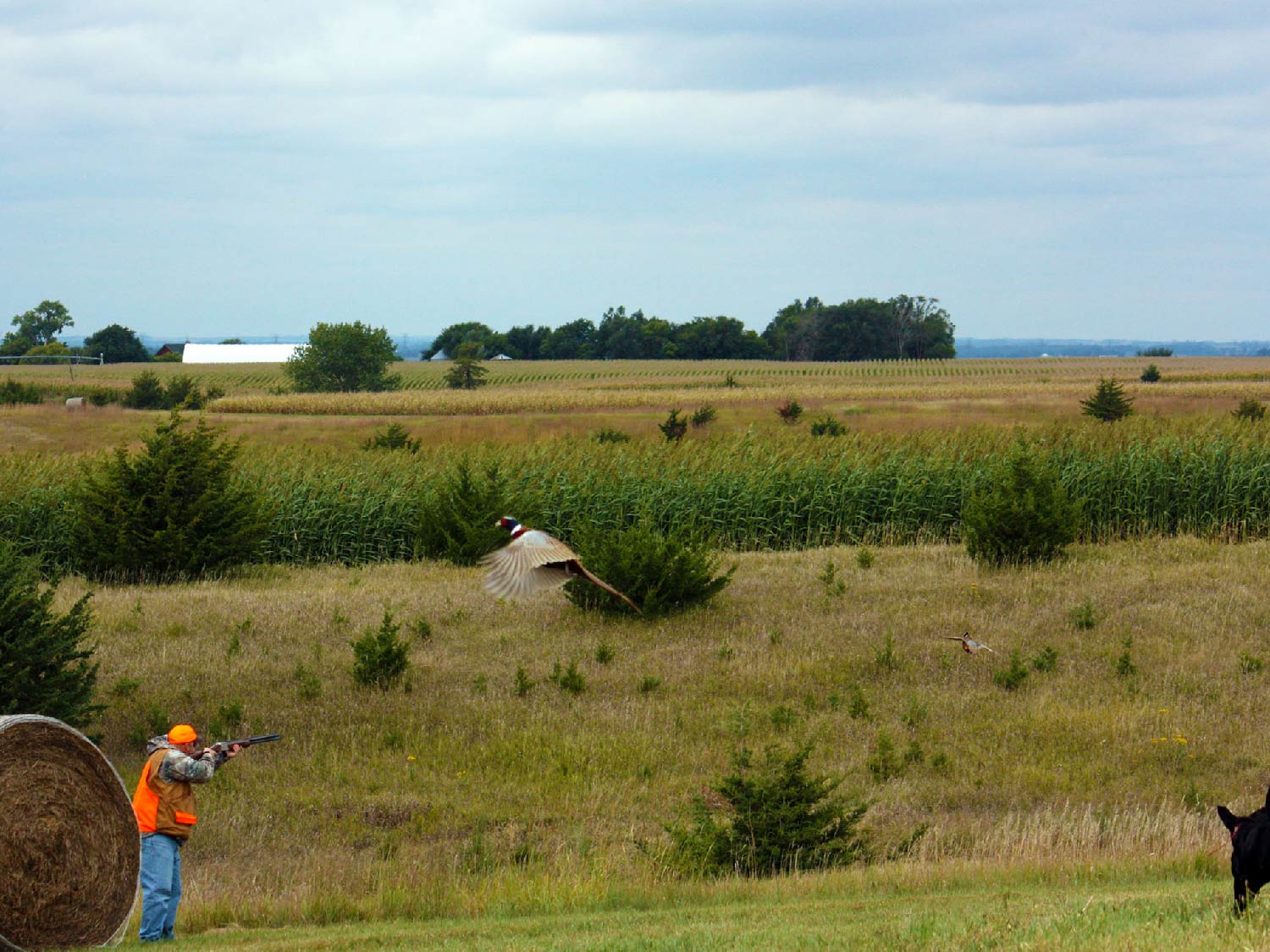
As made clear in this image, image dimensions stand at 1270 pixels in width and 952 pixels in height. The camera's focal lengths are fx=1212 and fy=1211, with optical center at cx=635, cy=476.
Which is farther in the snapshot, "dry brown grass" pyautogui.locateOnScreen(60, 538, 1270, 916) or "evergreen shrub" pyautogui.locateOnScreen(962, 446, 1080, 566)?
"evergreen shrub" pyautogui.locateOnScreen(962, 446, 1080, 566)

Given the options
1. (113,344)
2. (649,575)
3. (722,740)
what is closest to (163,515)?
(649,575)

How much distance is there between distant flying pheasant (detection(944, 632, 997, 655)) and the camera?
14648 millimetres

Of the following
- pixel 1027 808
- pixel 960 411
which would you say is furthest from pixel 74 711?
pixel 960 411

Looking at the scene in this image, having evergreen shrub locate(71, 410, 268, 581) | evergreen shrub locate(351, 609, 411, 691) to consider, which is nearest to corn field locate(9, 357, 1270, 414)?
evergreen shrub locate(71, 410, 268, 581)

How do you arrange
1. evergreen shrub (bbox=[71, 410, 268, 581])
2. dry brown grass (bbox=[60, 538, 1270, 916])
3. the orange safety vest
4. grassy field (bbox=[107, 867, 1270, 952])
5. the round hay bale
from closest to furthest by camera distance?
grassy field (bbox=[107, 867, 1270, 952]), the round hay bale, the orange safety vest, dry brown grass (bbox=[60, 538, 1270, 916]), evergreen shrub (bbox=[71, 410, 268, 581])

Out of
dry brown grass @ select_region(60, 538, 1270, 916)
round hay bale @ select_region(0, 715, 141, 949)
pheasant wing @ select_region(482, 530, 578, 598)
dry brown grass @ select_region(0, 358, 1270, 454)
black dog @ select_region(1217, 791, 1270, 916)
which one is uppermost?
dry brown grass @ select_region(0, 358, 1270, 454)

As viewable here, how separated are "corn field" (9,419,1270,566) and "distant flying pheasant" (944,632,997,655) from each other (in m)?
6.38

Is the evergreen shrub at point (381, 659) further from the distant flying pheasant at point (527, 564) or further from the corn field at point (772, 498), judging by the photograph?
the corn field at point (772, 498)

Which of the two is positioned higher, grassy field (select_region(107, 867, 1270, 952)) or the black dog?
the black dog

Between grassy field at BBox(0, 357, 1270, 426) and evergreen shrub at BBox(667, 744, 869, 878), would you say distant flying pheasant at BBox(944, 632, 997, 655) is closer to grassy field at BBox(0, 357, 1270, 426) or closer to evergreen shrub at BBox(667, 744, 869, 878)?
evergreen shrub at BBox(667, 744, 869, 878)

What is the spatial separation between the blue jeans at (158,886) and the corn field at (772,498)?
43.2 feet

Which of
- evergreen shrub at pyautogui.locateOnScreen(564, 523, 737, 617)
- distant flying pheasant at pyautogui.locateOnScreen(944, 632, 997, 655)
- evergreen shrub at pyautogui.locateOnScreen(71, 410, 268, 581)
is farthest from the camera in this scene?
evergreen shrub at pyautogui.locateOnScreen(71, 410, 268, 581)

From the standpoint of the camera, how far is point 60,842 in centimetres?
762

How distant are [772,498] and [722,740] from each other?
10920 millimetres
